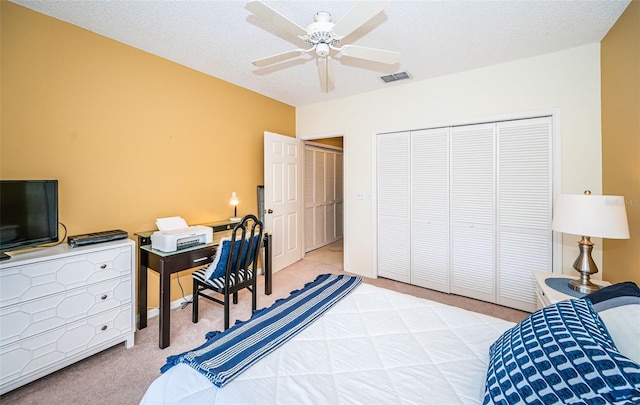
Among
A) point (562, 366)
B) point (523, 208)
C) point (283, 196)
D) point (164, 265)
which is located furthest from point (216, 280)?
point (523, 208)

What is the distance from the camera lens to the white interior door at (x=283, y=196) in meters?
3.62

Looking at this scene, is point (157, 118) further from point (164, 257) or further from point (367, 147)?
point (367, 147)

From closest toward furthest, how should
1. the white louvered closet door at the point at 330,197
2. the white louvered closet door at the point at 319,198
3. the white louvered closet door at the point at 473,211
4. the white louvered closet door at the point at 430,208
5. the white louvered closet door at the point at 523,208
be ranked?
1. the white louvered closet door at the point at 523,208
2. the white louvered closet door at the point at 473,211
3. the white louvered closet door at the point at 430,208
4. the white louvered closet door at the point at 319,198
5. the white louvered closet door at the point at 330,197

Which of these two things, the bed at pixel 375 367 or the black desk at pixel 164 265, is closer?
the bed at pixel 375 367

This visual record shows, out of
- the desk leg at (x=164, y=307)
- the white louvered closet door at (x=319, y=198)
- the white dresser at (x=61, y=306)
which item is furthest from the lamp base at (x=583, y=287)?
the white louvered closet door at (x=319, y=198)

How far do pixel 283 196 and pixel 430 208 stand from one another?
1.95 m

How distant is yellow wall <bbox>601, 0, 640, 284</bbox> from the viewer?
5.80 ft

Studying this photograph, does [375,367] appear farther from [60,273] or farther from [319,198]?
[319,198]

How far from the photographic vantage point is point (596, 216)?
164cm

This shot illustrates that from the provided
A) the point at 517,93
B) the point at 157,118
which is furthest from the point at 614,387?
the point at 157,118

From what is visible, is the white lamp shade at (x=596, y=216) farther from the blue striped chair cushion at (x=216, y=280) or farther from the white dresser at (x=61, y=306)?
the white dresser at (x=61, y=306)

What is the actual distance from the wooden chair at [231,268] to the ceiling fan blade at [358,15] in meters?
1.44

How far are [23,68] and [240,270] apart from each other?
2.14 meters

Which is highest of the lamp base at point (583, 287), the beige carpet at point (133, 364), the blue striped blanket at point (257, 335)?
the lamp base at point (583, 287)
